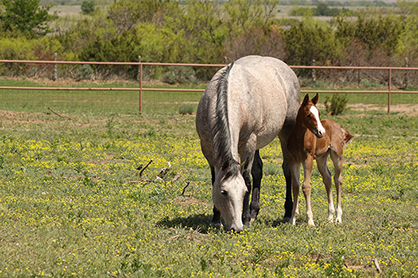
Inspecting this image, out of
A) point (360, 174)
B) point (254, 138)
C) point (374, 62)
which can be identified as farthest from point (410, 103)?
point (254, 138)

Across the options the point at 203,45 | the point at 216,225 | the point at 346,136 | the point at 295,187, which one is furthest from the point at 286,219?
the point at 203,45

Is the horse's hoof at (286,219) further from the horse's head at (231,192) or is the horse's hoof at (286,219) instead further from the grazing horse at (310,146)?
the horse's head at (231,192)

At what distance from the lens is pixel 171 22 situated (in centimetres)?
4712

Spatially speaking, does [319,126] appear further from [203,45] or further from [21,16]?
[21,16]

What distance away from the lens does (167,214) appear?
7.66 meters

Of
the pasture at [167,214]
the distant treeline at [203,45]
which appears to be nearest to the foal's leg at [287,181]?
the pasture at [167,214]

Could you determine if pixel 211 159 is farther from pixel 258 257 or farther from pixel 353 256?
pixel 353 256

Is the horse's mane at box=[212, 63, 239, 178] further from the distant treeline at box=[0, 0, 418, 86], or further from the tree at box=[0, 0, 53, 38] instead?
the tree at box=[0, 0, 53, 38]

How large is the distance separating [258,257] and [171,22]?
42.8 metres

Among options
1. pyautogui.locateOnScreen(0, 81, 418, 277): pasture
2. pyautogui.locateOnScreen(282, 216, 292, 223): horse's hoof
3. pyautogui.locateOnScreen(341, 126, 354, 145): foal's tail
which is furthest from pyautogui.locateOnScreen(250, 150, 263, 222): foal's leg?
pyautogui.locateOnScreen(341, 126, 354, 145): foal's tail

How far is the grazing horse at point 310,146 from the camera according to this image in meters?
7.19

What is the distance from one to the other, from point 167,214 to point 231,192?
6.05ft

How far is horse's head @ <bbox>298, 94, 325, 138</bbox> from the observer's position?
698 cm

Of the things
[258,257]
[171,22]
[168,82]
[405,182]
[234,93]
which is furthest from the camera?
[171,22]
